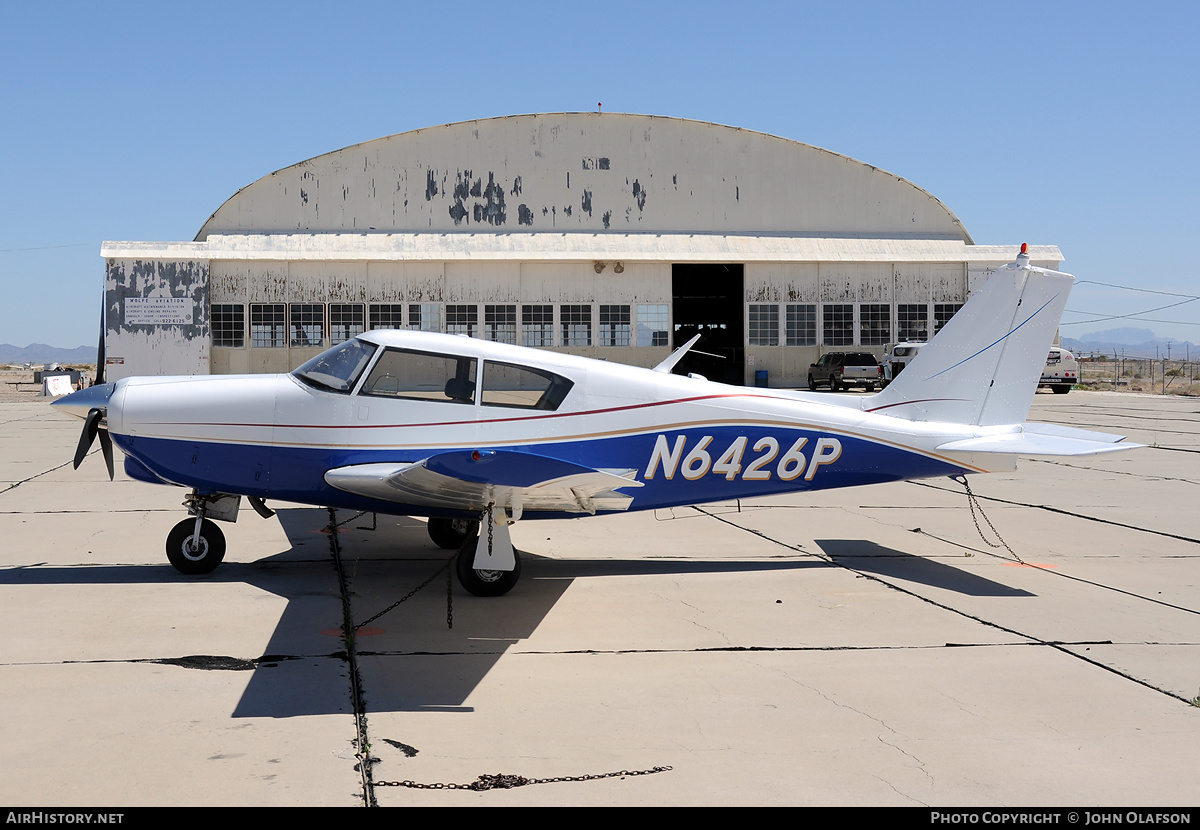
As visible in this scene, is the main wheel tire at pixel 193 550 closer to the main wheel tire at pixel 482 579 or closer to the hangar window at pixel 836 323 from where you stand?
the main wheel tire at pixel 482 579

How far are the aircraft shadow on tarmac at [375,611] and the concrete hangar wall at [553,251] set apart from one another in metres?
24.5

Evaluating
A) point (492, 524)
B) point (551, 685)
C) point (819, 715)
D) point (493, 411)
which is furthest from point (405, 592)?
point (819, 715)

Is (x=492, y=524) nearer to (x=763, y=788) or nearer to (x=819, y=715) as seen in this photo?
(x=819, y=715)

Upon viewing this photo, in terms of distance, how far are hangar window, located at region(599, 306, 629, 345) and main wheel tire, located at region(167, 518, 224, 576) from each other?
27438mm

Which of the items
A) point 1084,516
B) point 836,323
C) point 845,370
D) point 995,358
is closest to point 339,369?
point 995,358

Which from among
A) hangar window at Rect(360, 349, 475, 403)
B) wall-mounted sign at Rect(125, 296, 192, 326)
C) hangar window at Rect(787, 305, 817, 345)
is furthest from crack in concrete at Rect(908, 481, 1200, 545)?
wall-mounted sign at Rect(125, 296, 192, 326)

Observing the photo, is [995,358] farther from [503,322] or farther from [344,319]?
[344,319]

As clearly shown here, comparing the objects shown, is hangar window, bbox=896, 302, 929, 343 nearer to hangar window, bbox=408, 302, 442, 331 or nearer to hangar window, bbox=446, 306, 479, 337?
hangar window, bbox=446, 306, 479, 337

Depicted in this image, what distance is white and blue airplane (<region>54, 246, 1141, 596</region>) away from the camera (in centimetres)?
792

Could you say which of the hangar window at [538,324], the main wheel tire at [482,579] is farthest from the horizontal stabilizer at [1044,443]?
the hangar window at [538,324]

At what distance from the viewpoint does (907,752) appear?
4480mm

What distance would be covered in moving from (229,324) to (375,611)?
29755 millimetres

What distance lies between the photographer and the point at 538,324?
34.9 metres

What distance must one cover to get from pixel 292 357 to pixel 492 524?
28698 millimetres
